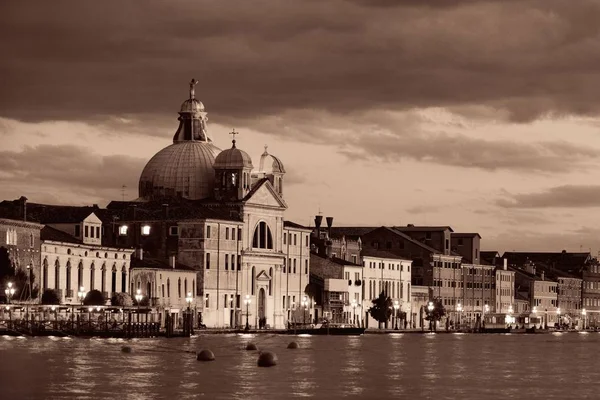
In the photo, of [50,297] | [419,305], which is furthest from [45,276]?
[419,305]

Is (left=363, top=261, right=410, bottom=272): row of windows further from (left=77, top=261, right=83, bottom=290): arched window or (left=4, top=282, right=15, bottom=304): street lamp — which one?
(left=4, top=282, right=15, bottom=304): street lamp

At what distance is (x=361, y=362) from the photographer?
78.9m

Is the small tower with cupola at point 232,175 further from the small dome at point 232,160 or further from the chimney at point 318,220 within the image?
the chimney at point 318,220

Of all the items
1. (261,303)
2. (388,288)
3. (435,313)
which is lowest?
(435,313)

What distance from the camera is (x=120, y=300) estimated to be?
117m

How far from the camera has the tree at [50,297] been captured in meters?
110

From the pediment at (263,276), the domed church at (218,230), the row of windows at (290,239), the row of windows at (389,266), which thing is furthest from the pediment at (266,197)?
the row of windows at (389,266)

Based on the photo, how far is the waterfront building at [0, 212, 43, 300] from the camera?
107 m

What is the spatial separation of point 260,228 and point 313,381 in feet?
275

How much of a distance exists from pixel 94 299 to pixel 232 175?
3307 cm

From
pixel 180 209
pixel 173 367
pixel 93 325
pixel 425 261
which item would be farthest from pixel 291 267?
pixel 173 367

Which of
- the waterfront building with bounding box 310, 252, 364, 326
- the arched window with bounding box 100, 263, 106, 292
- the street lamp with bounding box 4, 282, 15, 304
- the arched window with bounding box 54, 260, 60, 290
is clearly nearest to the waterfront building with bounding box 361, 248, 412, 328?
the waterfront building with bounding box 310, 252, 364, 326

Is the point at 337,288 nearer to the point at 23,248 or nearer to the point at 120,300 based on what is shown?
the point at 120,300

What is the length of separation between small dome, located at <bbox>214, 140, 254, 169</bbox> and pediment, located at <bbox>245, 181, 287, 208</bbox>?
6.63 feet
